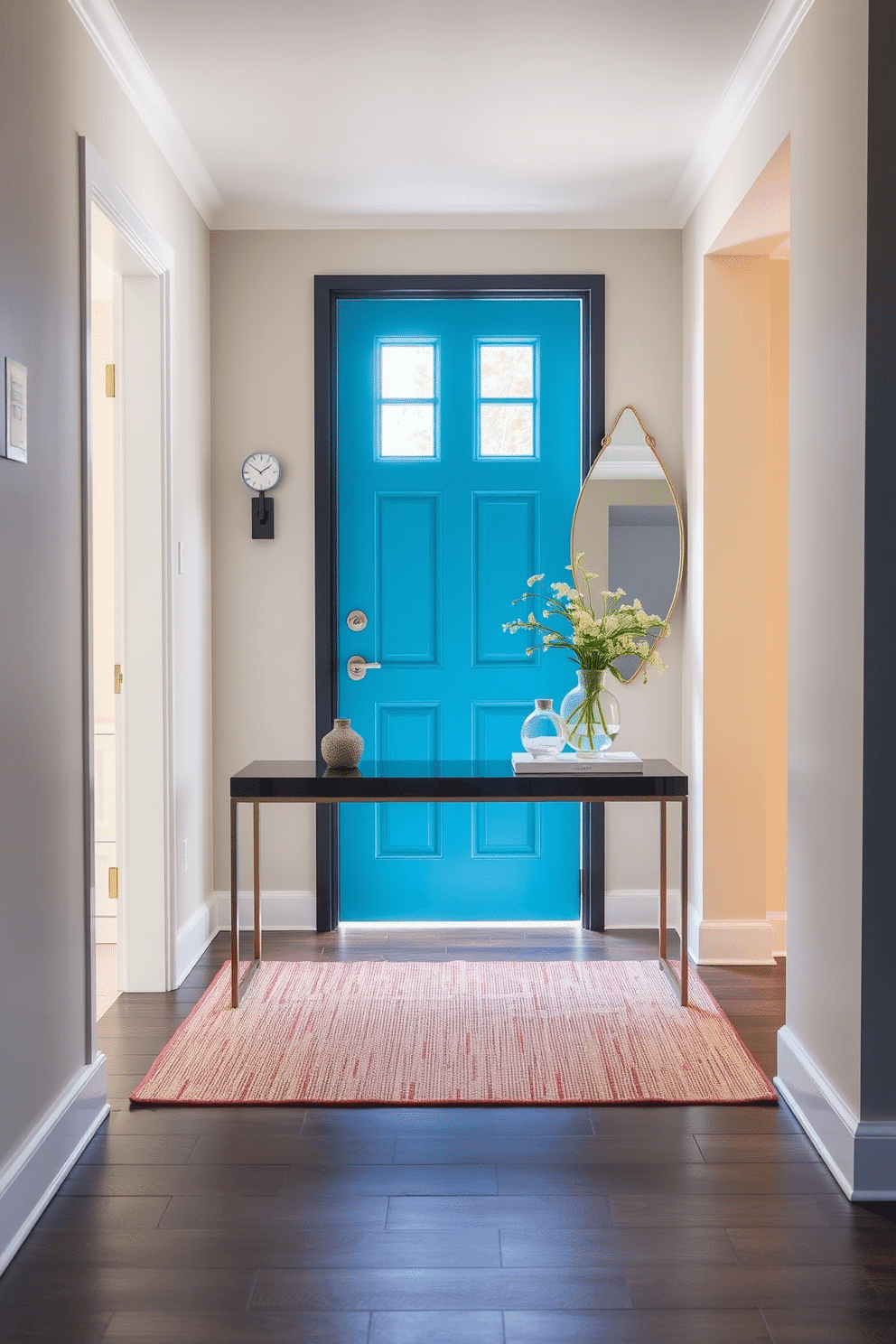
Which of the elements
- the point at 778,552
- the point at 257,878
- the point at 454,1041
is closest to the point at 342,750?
the point at 257,878

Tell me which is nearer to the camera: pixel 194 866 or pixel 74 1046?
pixel 74 1046

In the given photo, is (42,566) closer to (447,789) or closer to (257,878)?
(447,789)

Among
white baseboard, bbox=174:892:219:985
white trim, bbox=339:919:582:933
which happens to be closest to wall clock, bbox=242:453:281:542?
white baseboard, bbox=174:892:219:985

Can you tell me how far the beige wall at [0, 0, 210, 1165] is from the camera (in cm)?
206

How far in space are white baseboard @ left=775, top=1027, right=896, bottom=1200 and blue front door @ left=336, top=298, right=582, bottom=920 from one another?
170 centimetres

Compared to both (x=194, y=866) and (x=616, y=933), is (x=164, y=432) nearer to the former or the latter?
(x=194, y=866)

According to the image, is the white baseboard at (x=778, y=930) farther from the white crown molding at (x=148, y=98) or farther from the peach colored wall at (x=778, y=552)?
the white crown molding at (x=148, y=98)

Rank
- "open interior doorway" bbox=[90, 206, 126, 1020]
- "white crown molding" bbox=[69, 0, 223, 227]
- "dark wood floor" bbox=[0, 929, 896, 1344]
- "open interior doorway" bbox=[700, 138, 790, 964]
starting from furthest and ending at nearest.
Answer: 1. "open interior doorway" bbox=[90, 206, 126, 1020]
2. "open interior doorway" bbox=[700, 138, 790, 964]
3. "white crown molding" bbox=[69, 0, 223, 227]
4. "dark wood floor" bbox=[0, 929, 896, 1344]

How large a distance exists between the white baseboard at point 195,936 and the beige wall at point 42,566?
97 centimetres

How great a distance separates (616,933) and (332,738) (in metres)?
1.37

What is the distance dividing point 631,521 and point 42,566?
89.3 inches

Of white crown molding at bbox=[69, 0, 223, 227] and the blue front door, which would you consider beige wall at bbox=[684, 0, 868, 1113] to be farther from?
white crown molding at bbox=[69, 0, 223, 227]

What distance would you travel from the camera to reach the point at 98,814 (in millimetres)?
4031

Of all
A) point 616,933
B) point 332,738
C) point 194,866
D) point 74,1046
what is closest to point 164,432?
point 332,738
